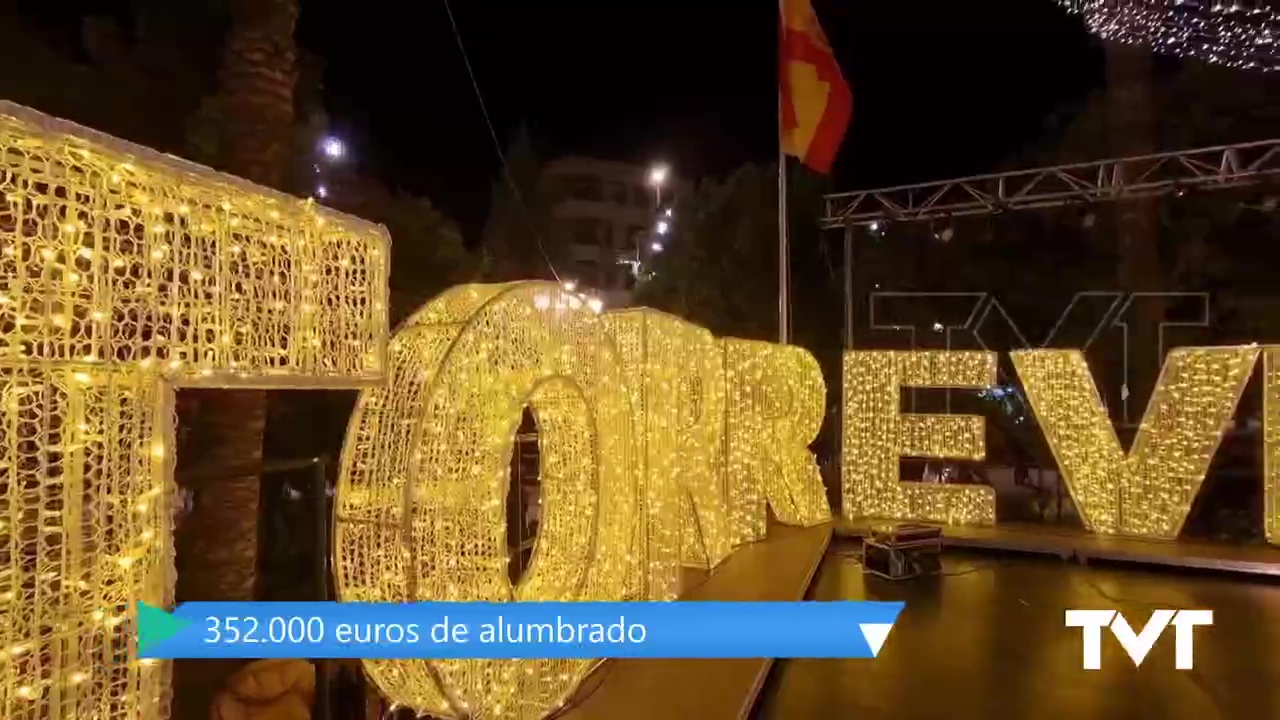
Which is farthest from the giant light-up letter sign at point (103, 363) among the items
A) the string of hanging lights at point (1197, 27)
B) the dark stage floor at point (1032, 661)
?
the string of hanging lights at point (1197, 27)

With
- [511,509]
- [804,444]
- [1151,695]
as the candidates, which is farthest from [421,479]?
[804,444]

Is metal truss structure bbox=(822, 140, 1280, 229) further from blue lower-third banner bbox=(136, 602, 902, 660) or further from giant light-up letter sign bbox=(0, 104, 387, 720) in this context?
giant light-up letter sign bbox=(0, 104, 387, 720)

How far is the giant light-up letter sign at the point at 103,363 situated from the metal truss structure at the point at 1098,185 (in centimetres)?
774

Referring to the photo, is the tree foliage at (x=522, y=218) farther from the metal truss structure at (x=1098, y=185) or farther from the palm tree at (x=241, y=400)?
the palm tree at (x=241, y=400)

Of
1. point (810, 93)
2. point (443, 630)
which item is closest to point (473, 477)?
point (443, 630)

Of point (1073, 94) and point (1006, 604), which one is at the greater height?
point (1073, 94)

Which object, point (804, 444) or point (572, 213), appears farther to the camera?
point (572, 213)

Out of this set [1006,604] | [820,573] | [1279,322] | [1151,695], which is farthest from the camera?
[1279,322]

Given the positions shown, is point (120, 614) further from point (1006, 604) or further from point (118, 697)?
point (1006, 604)

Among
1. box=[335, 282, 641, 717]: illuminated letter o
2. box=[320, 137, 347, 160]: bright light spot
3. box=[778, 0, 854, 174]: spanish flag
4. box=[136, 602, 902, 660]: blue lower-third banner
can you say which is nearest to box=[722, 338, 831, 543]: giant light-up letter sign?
box=[778, 0, 854, 174]: spanish flag

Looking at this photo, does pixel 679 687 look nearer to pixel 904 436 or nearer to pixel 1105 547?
pixel 904 436

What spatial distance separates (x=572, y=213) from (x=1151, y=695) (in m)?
37.0

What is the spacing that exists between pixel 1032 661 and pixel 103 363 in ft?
17.2

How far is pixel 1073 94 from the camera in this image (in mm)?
11891
